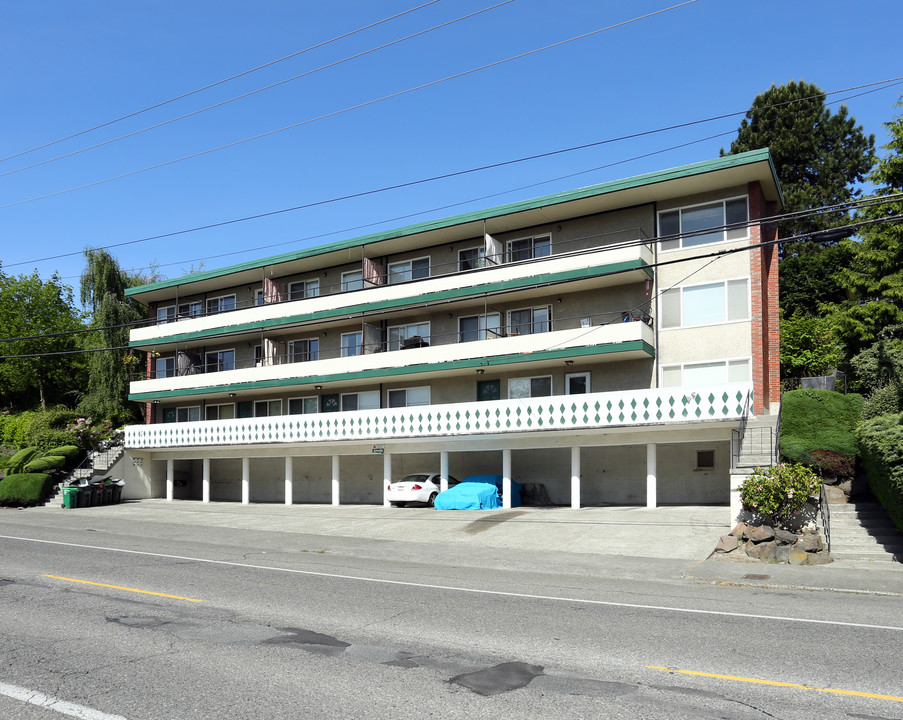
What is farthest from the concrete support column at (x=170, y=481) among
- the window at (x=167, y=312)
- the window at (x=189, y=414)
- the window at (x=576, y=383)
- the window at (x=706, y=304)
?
the window at (x=706, y=304)

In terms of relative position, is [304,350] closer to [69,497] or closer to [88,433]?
[88,433]

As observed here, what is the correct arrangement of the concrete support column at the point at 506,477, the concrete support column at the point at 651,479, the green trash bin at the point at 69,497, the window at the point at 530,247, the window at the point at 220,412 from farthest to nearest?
the window at the point at 220,412, the green trash bin at the point at 69,497, the window at the point at 530,247, the concrete support column at the point at 506,477, the concrete support column at the point at 651,479

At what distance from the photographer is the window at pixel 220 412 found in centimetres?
4044

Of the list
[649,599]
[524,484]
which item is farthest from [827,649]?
[524,484]

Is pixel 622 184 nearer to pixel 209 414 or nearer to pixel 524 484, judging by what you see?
pixel 524 484

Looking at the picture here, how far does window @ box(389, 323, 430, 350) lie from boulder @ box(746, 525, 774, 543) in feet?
63.0

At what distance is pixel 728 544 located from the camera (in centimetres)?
1706

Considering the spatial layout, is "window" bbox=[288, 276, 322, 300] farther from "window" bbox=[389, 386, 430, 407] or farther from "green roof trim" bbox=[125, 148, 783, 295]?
"window" bbox=[389, 386, 430, 407]

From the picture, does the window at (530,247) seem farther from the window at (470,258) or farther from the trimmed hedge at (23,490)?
the trimmed hedge at (23,490)

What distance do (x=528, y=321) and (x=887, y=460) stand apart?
1779 centimetres

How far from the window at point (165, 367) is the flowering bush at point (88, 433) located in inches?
187

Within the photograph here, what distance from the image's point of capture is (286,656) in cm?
777

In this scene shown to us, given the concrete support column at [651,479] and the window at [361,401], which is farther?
the window at [361,401]

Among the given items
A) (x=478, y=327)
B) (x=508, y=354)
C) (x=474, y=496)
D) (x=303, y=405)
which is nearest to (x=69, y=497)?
(x=303, y=405)
